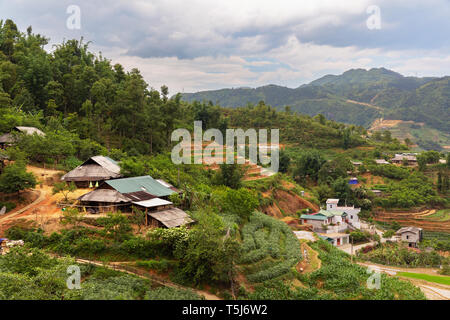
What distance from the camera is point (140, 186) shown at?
19.0 metres

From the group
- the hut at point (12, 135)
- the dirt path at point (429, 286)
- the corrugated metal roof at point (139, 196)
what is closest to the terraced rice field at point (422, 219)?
the dirt path at point (429, 286)

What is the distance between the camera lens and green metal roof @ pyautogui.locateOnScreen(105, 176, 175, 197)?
1810cm

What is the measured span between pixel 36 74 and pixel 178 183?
1895 centimetres

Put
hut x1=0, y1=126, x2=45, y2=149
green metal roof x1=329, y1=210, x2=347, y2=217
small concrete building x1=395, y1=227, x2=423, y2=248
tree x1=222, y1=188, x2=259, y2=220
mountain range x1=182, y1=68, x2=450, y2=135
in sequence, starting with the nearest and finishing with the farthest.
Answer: tree x1=222, y1=188, x2=259, y2=220
hut x1=0, y1=126, x2=45, y2=149
small concrete building x1=395, y1=227, x2=423, y2=248
green metal roof x1=329, y1=210, x2=347, y2=217
mountain range x1=182, y1=68, x2=450, y2=135

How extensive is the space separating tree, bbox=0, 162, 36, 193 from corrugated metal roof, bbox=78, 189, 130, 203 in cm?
351

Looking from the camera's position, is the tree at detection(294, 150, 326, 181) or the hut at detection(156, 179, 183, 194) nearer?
the hut at detection(156, 179, 183, 194)

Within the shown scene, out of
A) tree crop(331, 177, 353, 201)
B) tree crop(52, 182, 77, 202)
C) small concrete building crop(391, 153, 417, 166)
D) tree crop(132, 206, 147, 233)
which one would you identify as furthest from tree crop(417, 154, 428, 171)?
tree crop(52, 182, 77, 202)

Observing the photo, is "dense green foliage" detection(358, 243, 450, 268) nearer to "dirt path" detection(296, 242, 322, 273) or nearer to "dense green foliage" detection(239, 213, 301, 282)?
"dirt path" detection(296, 242, 322, 273)

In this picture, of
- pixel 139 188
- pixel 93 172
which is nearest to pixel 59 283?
pixel 139 188

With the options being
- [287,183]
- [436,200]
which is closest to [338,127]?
[436,200]

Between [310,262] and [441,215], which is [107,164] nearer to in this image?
[310,262]

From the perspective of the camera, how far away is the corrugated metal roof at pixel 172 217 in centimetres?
1638

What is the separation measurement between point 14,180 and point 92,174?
3839 millimetres

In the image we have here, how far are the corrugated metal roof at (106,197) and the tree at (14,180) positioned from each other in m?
3.51
